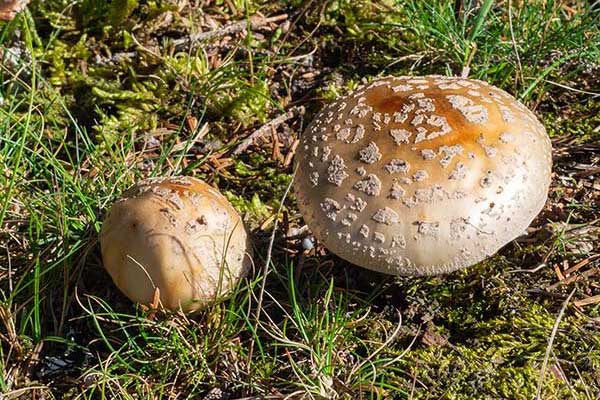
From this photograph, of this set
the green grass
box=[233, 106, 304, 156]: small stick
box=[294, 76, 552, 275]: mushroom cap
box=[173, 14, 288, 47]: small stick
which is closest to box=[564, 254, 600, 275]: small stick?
the green grass

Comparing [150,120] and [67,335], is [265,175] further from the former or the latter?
[67,335]

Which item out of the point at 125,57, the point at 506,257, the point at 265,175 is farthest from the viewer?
the point at 125,57

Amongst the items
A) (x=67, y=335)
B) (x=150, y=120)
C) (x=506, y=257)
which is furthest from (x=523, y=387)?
(x=150, y=120)

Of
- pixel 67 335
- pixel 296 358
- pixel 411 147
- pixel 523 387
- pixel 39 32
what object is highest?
pixel 39 32

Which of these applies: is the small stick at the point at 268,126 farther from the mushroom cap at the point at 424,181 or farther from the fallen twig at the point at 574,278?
the fallen twig at the point at 574,278

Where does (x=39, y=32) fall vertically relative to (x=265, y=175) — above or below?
above

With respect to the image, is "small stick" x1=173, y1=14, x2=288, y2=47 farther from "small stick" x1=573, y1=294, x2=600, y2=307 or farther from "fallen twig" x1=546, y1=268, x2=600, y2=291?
"small stick" x1=573, y1=294, x2=600, y2=307
